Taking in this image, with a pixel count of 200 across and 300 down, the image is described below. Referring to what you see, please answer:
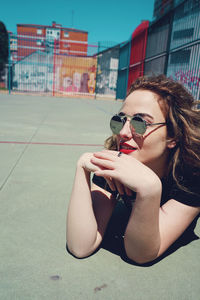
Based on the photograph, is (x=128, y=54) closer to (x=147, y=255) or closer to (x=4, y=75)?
(x=147, y=255)

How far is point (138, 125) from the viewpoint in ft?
4.25

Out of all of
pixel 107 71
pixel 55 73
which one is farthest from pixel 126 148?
pixel 55 73

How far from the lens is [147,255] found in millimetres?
1249

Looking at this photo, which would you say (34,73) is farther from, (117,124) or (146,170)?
(146,170)

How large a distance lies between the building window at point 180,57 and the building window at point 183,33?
46 centimetres

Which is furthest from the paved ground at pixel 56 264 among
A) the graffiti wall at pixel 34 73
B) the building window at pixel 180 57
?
the graffiti wall at pixel 34 73

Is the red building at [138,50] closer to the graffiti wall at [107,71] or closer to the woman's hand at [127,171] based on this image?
the graffiti wall at [107,71]

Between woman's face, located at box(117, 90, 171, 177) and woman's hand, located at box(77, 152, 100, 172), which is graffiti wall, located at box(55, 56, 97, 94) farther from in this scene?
woman's hand, located at box(77, 152, 100, 172)

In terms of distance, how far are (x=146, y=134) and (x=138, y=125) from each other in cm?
7

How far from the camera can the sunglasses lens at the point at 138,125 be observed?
1.29 metres

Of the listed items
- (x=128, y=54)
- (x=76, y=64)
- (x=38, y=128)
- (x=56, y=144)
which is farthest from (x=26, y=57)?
(x=56, y=144)

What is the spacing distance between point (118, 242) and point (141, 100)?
0.86 meters

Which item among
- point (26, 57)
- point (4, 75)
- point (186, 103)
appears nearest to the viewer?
point (186, 103)

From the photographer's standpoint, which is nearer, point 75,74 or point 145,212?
point 145,212
